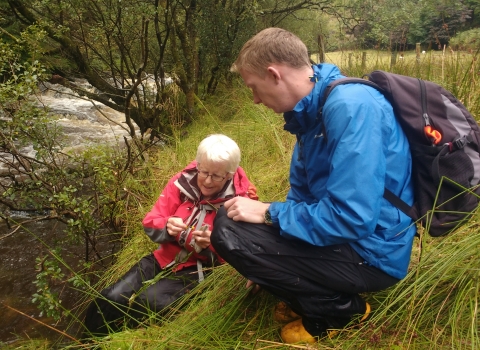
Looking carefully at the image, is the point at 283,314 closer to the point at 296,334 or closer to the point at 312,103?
the point at 296,334

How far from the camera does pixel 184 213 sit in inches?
102

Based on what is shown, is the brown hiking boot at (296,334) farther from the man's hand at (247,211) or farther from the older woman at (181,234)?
the older woman at (181,234)

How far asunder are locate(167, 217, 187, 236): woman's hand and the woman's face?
24 centimetres

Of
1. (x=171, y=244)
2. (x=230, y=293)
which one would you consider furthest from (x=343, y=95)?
(x=171, y=244)

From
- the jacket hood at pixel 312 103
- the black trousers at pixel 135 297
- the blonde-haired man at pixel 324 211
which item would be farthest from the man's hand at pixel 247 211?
the black trousers at pixel 135 297

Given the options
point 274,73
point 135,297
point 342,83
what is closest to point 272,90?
point 274,73

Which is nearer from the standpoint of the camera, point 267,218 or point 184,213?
point 267,218

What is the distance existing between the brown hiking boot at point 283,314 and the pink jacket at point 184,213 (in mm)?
598

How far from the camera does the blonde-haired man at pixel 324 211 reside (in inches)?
59.4

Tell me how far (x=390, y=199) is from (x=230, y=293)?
40.9 inches

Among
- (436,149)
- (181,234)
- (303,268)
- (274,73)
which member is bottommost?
(181,234)

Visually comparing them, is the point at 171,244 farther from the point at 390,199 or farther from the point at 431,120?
the point at 431,120

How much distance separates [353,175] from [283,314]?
94 centimetres

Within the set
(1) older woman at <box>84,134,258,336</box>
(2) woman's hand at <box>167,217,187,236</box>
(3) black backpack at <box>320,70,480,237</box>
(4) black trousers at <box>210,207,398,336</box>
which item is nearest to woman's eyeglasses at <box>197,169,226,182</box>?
(1) older woman at <box>84,134,258,336</box>
